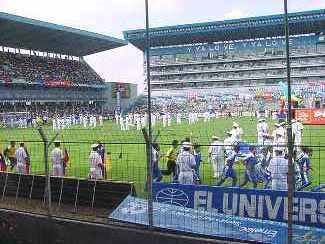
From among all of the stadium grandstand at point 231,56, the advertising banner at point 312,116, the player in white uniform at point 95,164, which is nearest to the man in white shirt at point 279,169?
the player in white uniform at point 95,164

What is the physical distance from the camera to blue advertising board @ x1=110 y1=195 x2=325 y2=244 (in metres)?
7.29

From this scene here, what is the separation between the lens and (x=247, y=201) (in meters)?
8.73

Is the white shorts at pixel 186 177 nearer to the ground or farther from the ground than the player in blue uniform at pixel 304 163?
nearer to the ground

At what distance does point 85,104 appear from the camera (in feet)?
240

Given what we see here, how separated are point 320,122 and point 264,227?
31521 mm

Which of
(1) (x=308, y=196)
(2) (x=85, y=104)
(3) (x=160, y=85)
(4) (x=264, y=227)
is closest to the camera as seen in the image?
(4) (x=264, y=227)

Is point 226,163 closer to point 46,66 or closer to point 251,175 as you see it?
point 251,175

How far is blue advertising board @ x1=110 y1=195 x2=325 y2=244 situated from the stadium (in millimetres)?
21

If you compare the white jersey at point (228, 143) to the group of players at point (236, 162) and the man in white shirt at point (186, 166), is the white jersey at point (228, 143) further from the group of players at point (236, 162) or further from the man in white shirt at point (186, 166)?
the man in white shirt at point (186, 166)

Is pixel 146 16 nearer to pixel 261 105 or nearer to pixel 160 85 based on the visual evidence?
pixel 261 105

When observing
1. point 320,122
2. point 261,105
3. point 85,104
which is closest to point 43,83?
point 85,104

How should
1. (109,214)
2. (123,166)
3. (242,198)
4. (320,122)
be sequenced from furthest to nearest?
(320,122), (123,166), (109,214), (242,198)

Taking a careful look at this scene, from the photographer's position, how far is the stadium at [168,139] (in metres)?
8.27

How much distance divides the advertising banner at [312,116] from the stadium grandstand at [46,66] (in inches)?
1199
